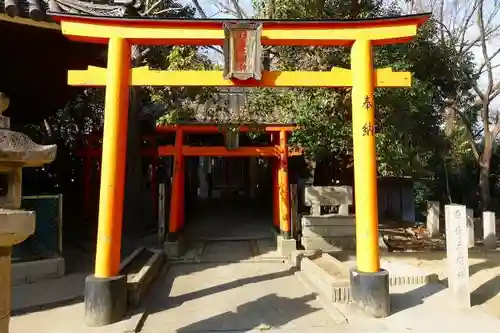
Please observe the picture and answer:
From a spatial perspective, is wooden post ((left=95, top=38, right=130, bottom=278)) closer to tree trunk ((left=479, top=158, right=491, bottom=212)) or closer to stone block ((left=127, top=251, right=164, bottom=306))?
stone block ((left=127, top=251, right=164, bottom=306))

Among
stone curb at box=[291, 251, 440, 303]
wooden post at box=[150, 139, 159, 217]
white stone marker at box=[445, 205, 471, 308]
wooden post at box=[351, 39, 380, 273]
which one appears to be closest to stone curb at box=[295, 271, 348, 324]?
stone curb at box=[291, 251, 440, 303]

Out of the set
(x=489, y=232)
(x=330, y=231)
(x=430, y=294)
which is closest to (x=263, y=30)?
(x=430, y=294)

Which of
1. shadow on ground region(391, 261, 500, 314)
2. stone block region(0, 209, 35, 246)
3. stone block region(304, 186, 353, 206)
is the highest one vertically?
stone block region(304, 186, 353, 206)

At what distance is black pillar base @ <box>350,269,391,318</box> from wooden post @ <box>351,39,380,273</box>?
0.14m

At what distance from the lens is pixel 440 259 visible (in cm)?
1038

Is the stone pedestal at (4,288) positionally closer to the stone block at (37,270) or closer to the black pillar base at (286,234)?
the stone block at (37,270)

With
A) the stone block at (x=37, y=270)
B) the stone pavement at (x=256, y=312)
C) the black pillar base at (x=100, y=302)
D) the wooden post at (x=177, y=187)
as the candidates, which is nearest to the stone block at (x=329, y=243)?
the stone pavement at (x=256, y=312)

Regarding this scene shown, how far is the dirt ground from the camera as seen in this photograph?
7.09 metres

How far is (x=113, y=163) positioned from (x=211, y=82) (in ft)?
6.13

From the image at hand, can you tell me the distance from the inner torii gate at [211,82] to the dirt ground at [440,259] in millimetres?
2248

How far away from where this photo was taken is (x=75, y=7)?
7359 mm

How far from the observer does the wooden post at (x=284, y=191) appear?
1090 centimetres

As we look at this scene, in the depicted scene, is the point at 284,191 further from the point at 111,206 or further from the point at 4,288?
the point at 4,288

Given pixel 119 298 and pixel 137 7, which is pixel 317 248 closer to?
pixel 119 298
